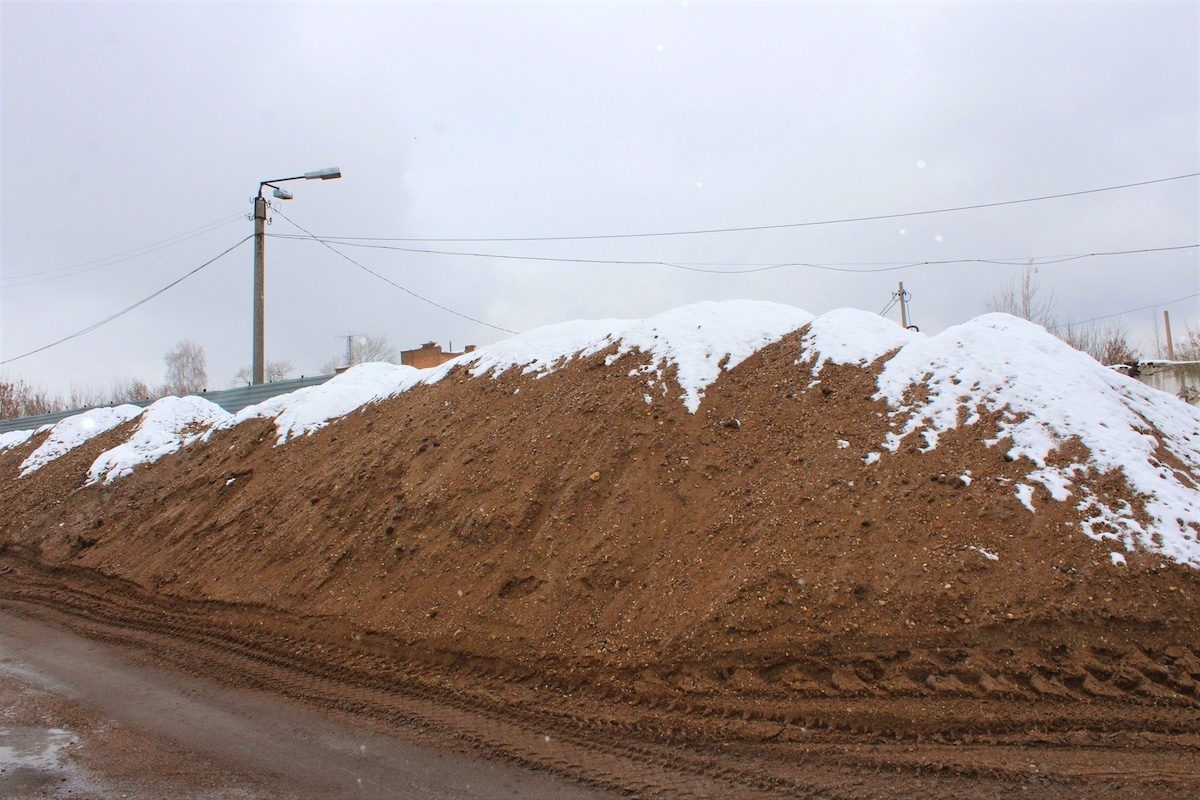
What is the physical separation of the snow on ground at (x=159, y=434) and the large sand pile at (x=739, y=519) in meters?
1.81

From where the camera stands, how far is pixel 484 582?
20.1 ft

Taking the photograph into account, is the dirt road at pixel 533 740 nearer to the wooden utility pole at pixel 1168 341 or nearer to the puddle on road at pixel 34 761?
the puddle on road at pixel 34 761

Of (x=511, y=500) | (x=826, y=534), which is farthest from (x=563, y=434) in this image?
(x=826, y=534)

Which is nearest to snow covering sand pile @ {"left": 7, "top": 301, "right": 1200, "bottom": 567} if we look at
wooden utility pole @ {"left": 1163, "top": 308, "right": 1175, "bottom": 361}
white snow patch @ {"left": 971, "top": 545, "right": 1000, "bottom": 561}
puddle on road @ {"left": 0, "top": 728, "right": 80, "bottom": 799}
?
white snow patch @ {"left": 971, "top": 545, "right": 1000, "bottom": 561}

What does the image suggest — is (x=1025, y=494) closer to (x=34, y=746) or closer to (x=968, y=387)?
(x=968, y=387)

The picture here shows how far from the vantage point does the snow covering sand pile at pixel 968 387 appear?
17.0 feet

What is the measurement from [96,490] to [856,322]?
1259 cm

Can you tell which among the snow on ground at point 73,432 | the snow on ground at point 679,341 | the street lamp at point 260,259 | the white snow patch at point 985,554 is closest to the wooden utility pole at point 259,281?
the street lamp at point 260,259

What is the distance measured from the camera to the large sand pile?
448 cm

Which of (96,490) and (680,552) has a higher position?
(96,490)

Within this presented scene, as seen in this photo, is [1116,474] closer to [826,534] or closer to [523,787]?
[826,534]

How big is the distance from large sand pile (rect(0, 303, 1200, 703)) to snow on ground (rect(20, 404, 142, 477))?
4.34 metres

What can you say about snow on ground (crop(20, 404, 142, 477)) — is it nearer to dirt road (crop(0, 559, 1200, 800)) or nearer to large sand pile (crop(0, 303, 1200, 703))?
large sand pile (crop(0, 303, 1200, 703))

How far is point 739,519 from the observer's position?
587 centimetres
